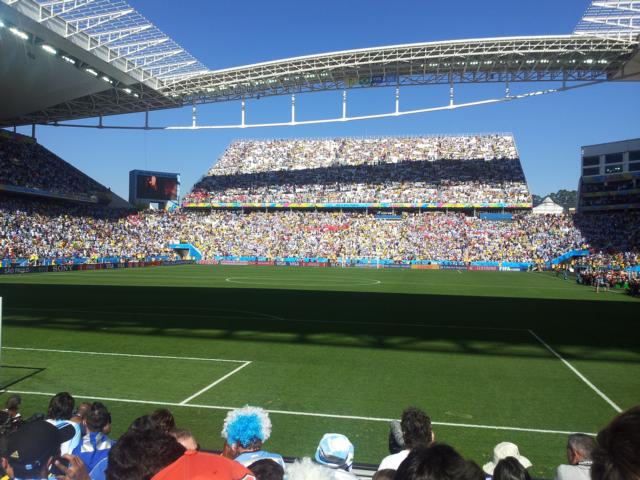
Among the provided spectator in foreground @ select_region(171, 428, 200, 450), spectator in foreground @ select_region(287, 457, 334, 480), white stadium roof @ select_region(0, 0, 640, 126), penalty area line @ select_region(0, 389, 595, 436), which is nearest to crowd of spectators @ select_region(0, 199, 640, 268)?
white stadium roof @ select_region(0, 0, 640, 126)

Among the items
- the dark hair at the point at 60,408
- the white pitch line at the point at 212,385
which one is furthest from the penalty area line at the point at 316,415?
the dark hair at the point at 60,408

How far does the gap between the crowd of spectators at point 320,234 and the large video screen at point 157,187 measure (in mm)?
5087

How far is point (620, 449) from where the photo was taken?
1.75 metres

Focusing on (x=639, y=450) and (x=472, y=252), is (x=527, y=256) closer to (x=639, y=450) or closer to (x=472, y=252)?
(x=472, y=252)

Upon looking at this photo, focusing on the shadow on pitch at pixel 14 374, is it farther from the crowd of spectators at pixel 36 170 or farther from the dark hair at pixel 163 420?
the crowd of spectators at pixel 36 170

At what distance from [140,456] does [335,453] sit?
1340mm

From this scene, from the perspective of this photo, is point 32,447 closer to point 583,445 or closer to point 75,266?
point 583,445

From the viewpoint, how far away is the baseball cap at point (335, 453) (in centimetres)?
342

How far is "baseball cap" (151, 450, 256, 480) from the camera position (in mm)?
2361

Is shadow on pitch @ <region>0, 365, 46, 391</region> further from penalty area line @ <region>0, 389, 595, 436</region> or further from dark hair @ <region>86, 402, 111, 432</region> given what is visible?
dark hair @ <region>86, 402, 111, 432</region>

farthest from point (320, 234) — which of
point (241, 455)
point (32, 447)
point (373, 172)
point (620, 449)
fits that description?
point (620, 449)

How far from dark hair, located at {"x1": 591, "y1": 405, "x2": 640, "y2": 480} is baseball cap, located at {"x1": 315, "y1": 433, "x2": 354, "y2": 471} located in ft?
6.32

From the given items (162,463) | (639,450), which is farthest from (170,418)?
(639,450)

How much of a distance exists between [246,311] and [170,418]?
601 inches
